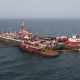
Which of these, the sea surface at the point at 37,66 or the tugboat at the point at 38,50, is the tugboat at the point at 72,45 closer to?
the sea surface at the point at 37,66

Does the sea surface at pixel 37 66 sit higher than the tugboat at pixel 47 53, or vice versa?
the tugboat at pixel 47 53

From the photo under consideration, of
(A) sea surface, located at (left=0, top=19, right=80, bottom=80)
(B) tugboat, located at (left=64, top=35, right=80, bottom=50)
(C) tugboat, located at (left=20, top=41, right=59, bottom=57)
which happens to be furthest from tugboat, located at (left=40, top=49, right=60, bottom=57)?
(B) tugboat, located at (left=64, top=35, right=80, bottom=50)

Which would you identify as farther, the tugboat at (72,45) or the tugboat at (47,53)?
the tugboat at (72,45)

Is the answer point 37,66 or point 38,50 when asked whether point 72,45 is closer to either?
point 38,50

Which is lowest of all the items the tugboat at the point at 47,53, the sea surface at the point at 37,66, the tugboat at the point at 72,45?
the sea surface at the point at 37,66

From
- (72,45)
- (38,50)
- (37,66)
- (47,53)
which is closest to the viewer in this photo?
(37,66)

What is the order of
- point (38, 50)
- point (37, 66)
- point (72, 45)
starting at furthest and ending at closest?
point (72, 45) < point (38, 50) < point (37, 66)

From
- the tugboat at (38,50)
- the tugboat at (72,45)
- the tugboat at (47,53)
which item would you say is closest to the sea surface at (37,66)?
the tugboat at (47,53)

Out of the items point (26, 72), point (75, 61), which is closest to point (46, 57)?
point (75, 61)

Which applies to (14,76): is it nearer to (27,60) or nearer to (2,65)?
(2,65)

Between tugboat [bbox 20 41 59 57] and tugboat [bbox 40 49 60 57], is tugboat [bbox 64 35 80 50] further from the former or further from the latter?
tugboat [bbox 40 49 60 57]

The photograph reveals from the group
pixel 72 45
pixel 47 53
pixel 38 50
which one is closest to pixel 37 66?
pixel 47 53
